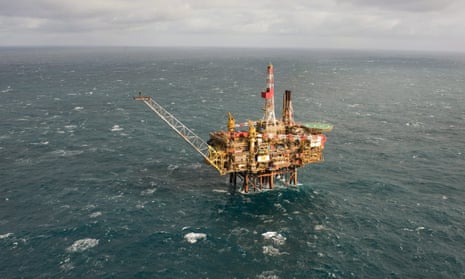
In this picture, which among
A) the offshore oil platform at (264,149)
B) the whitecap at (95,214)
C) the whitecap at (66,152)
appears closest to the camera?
the whitecap at (95,214)

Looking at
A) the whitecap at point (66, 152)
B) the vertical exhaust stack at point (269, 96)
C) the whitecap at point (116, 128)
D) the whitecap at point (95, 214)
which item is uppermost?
the vertical exhaust stack at point (269, 96)

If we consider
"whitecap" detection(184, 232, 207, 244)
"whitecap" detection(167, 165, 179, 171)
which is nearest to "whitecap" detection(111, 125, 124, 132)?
"whitecap" detection(167, 165, 179, 171)

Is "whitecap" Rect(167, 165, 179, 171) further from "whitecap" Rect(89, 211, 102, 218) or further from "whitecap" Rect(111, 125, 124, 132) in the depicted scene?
"whitecap" Rect(111, 125, 124, 132)

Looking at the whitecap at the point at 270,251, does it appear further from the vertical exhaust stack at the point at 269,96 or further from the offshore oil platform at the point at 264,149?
the vertical exhaust stack at the point at 269,96

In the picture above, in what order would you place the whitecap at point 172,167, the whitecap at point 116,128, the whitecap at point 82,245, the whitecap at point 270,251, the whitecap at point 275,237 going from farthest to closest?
the whitecap at point 116,128 < the whitecap at point 172,167 < the whitecap at point 275,237 < the whitecap at point 82,245 < the whitecap at point 270,251

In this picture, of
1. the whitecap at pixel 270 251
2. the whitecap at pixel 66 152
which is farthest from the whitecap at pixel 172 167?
the whitecap at pixel 270 251

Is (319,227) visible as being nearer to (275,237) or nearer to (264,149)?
(275,237)

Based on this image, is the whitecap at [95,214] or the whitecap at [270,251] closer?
the whitecap at [270,251]
